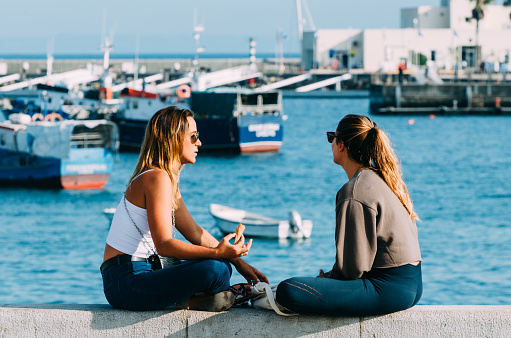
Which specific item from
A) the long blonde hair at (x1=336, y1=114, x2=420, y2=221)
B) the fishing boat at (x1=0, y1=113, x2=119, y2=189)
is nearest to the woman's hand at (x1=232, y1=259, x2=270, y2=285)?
the long blonde hair at (x1=336, y1=114, x2=420, y2=221)

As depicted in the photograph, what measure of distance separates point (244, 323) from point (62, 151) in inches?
1160

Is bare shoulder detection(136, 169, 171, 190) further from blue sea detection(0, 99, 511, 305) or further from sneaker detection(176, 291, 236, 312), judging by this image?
blue sea detection(0, 99, 511, 305)

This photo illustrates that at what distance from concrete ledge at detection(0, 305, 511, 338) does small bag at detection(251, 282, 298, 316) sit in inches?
1.6

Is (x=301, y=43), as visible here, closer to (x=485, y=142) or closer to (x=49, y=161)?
(x=485, y=142)

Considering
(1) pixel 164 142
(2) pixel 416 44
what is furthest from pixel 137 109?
Result: (2) pixel 416 44

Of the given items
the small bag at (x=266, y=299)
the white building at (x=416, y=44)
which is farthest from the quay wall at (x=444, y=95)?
the small bag at (x=266, y=299)

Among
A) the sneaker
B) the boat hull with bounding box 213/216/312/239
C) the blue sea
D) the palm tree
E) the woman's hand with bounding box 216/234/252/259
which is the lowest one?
the blue sea

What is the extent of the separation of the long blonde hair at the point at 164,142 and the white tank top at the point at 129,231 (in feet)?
0.57

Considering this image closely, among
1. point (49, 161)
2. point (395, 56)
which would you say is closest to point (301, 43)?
point (395, 56)

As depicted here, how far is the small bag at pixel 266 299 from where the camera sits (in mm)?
4438

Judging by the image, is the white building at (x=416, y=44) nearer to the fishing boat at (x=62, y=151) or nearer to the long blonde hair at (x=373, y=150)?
the fishing boat at (x=62, y=151)

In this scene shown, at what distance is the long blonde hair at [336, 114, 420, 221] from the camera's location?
14.6 feet

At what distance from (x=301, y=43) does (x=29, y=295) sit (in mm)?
93311

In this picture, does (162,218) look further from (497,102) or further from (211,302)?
(497,102)
